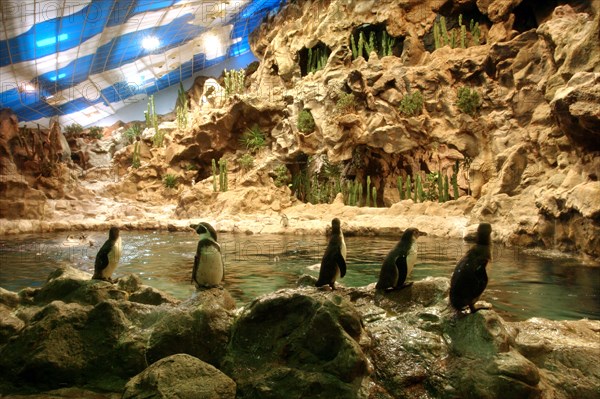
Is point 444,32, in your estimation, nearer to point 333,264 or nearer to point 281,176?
point 281,176

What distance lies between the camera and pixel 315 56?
2775 centimetres

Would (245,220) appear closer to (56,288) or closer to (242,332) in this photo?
→ (56,288)

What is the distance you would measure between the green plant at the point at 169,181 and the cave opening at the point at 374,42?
14096 millimetres

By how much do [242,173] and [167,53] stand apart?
10.7 metres

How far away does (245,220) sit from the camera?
19.3 m

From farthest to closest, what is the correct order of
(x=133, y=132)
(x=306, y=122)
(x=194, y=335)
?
(x=133, y=132)
(x=306, y=122)
(x=194, y=335)

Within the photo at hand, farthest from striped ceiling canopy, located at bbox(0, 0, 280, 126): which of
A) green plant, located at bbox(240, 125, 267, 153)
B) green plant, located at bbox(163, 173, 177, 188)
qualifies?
green plant, located at bbox(163, 173, 177, 188)

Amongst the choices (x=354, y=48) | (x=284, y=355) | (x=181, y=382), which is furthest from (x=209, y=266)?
(x=354, y=48)

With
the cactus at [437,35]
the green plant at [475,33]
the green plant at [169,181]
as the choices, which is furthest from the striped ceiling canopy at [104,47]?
the green plant at [475,33]

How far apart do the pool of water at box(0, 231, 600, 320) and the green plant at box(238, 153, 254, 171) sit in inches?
471

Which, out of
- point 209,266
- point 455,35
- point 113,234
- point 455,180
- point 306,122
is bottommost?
point 209,266

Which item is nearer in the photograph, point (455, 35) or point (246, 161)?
point (455, 35)

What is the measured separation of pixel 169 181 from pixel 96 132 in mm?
16145

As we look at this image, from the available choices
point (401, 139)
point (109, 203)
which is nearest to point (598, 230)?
point (401, 139)
